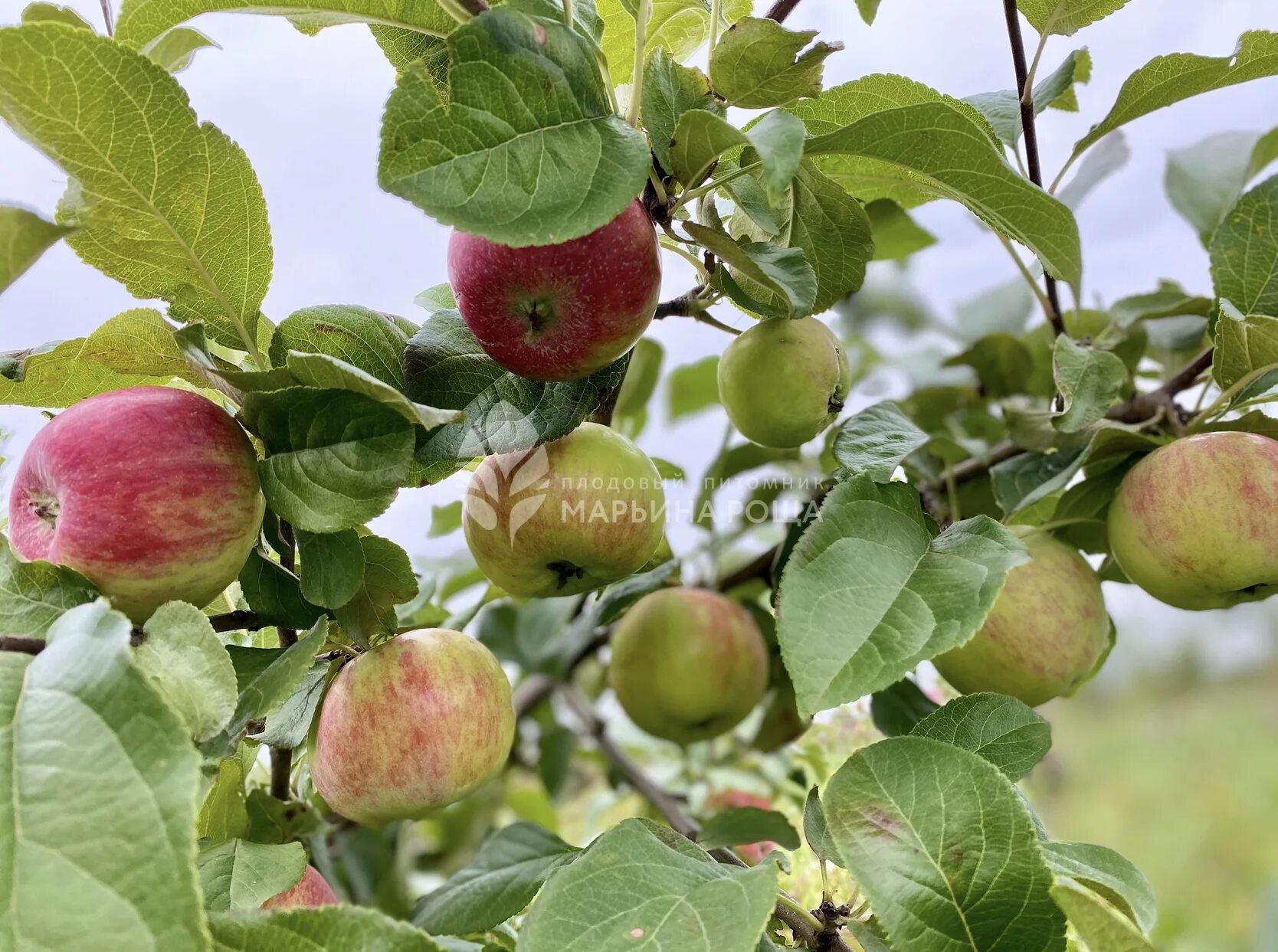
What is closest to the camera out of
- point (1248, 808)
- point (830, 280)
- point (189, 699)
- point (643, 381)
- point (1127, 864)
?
point (189, 699)

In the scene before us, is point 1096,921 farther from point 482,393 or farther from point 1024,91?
point 1024,91

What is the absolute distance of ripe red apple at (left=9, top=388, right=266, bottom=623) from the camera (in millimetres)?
504

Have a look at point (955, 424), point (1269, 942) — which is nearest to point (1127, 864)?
point (955, 424)

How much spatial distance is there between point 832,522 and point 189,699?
0.38 meters

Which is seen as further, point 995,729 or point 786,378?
point 786,378

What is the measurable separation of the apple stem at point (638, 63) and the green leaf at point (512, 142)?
7 cm

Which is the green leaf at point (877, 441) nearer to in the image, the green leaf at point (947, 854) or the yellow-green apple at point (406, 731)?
the green leaf at point (947, 854)

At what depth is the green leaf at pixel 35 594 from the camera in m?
0.48

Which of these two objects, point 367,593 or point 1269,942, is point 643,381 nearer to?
point 367,593

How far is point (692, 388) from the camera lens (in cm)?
131

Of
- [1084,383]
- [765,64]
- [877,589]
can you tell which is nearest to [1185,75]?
[1084,383]

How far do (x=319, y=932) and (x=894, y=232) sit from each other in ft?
2.96

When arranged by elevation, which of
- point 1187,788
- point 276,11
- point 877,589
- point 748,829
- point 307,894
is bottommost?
point 1187,788

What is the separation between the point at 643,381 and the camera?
1.17 m
